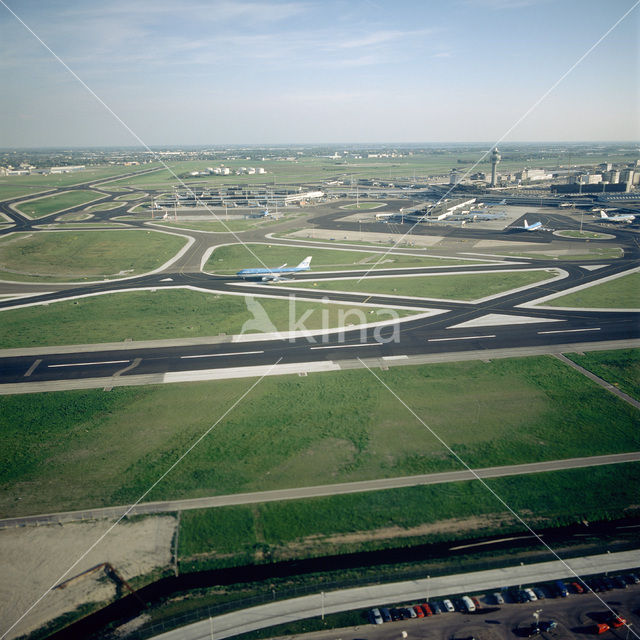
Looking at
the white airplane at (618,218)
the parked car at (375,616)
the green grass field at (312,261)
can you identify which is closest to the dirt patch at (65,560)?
the parked car at (375,616)

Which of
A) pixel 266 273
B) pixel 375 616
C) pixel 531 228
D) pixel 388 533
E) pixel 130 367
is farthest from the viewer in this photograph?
pixel 531 228

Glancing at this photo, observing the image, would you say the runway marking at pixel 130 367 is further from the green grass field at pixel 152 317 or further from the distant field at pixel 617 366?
the distant field at pixel 617 366

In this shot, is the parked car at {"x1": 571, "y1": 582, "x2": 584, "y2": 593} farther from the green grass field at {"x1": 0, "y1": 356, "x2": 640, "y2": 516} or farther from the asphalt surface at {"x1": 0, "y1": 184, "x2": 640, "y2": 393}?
the asphalt surface at {"x1": 0, "y1": 184, "x2": 640, "y2": 393}

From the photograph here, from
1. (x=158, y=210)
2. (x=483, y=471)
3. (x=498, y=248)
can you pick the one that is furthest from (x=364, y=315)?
(x=158, y=210)

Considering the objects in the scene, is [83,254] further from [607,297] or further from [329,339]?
[607,297]

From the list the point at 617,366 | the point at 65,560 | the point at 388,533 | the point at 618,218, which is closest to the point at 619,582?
the point at 388,533

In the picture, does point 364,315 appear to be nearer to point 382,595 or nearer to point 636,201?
point 382,595

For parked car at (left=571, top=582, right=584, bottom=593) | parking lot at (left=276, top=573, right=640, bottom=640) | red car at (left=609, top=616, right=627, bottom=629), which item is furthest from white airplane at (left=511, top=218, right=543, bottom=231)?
red car at (left=609, top=616, right=627, bottom=629)
